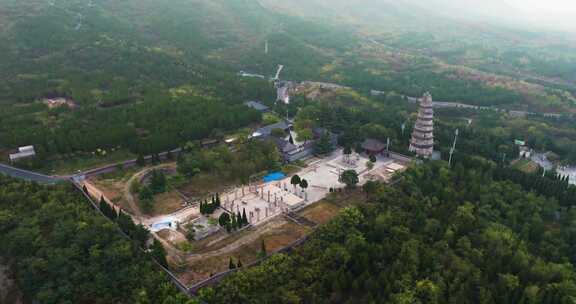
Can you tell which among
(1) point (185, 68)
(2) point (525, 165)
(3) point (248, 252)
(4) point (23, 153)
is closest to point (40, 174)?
(4) point (23, 153)

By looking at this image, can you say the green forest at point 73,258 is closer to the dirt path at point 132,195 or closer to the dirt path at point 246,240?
the dirt path at point 246,240

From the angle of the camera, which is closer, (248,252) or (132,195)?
(248,252)

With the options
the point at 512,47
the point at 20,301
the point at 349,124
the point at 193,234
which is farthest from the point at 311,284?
the point at 512,47

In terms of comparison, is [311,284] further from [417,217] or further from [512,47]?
[512,47]

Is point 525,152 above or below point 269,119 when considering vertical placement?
below

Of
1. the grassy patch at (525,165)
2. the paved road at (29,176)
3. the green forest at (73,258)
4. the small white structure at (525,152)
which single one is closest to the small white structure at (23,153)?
the paved road at (29,176)

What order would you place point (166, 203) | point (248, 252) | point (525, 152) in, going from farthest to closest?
point (525, 152), point (166, 203), point (248, 252)

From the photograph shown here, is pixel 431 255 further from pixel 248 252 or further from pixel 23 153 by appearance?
pixel 23 153

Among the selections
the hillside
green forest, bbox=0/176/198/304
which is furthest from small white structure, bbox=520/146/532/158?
green forest, bbox=0/176/198/304
